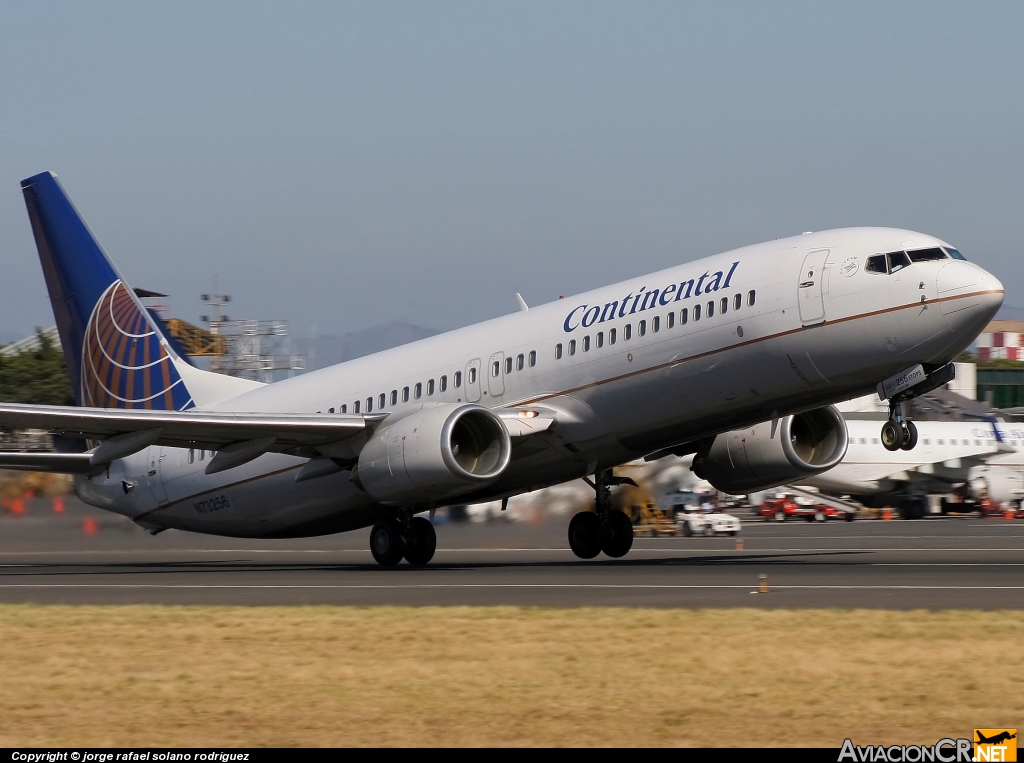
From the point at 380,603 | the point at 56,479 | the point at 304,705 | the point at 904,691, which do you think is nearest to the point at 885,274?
the point at 380,603

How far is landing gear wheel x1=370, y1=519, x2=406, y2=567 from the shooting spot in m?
26.2

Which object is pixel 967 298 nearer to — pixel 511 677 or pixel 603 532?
pixel 603 532

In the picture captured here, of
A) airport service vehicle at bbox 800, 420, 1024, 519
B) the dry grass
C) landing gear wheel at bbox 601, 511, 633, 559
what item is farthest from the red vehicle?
the dry grass

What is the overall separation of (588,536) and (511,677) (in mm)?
17714

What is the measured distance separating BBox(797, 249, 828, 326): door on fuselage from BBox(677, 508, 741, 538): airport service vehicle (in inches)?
907

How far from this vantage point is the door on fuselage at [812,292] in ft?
73.3

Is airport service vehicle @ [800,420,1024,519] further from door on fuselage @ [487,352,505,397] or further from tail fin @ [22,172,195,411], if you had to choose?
door on fuselage @ [487,352,505,397]

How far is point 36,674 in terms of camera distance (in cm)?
1188

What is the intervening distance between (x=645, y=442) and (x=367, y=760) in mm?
17054

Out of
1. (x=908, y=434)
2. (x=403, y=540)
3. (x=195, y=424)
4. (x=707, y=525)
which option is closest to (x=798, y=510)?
(x=707, y=525)

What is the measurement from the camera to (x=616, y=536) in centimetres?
2883

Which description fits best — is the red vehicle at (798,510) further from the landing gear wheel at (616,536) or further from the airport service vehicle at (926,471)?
the landing gear wheel at (616,536)

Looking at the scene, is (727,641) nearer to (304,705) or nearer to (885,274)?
(304,705)

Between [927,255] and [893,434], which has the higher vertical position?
[927,255]
